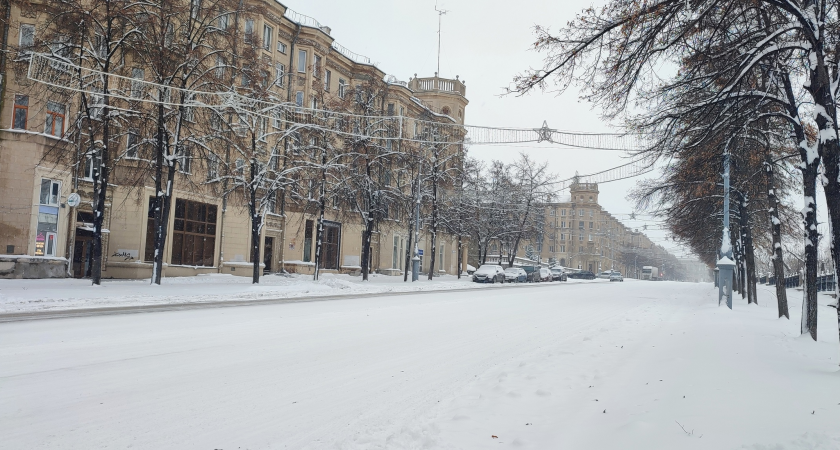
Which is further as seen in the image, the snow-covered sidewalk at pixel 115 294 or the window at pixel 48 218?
the window at pixel 48 218

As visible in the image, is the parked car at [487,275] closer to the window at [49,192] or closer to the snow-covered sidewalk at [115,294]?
the snow-covered sidewalk at [115,294]

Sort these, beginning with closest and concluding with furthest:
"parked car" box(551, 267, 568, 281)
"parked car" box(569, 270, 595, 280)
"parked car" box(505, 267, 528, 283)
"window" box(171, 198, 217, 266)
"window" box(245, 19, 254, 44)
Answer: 1. "window" box(245, 19, 254, 44)
2. "window" box(171, 198, 217, 266)
3. "parked car" box(505, 267, 528, 283)
4. "parked car" box(551, 267, 568, 281)
5. "parked car" box(569, 270, 595, 280)

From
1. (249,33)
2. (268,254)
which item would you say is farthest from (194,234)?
(249,33)

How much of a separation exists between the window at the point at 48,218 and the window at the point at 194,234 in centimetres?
630

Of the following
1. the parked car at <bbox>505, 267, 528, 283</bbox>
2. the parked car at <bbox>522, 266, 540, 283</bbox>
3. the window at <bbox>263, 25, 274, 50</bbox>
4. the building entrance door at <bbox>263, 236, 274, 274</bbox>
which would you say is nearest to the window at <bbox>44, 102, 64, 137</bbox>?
the window at <bbox>263, 25, 274, 50</bbox>

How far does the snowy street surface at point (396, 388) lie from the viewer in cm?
484

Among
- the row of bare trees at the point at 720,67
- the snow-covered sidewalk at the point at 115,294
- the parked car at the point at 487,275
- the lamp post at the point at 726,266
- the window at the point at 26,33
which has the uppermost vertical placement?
the window at the point at 26,33

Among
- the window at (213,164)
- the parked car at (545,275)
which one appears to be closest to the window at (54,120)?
the window at (213,164)

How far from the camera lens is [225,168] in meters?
23.8

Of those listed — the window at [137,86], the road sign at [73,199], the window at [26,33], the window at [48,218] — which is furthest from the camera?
the road sign at [73,199]

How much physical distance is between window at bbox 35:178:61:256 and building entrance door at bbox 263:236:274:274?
48.8ft

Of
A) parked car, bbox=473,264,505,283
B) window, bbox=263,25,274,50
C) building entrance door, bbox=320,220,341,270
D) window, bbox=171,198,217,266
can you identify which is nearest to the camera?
window, bbox=171,198,217,266

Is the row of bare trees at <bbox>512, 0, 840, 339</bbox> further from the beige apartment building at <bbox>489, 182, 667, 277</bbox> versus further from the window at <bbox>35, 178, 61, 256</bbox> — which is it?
the beige apartment building at <bbox>489, 182, 667, 277</bbox>

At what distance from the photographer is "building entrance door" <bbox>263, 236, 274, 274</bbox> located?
39.5 metres
